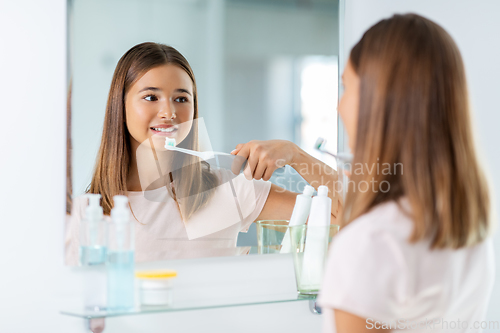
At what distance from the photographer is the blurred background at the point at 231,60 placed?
87 cm

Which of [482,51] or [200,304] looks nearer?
[200,304]

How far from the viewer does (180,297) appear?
93 cm

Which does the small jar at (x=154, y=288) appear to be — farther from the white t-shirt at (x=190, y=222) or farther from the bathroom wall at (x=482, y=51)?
the bathroom wall at (x=482, y=51)

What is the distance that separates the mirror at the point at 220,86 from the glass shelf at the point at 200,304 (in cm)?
10

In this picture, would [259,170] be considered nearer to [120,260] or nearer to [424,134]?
[120,260]

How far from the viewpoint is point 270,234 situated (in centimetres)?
103

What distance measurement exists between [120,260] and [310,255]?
1.32ft

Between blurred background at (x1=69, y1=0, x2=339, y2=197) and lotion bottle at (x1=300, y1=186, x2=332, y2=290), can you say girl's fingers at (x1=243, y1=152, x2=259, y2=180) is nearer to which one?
blurred background at (x1=69, y1=0, x2=339, y2=197)

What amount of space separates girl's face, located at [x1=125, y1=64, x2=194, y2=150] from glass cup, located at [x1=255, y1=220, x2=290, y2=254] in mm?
272

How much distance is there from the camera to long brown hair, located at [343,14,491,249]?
0.58 meters

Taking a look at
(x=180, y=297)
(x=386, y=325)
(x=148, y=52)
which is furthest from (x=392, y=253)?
(x=148, y=52)

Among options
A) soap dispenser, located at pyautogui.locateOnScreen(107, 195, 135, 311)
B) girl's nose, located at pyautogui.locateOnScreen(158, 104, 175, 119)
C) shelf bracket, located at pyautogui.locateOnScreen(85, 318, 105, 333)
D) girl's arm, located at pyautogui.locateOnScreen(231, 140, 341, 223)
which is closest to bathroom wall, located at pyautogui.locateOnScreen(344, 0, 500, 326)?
girl's arm, located at pyautogui.locateOnScreen(231, 140, 341, 223)

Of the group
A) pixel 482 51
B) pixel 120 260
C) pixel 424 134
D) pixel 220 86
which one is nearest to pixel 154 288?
pixel 120 260

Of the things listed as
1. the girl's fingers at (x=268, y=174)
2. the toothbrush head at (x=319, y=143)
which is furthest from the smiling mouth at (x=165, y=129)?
the toothbrush head at (x=319, y=143)
